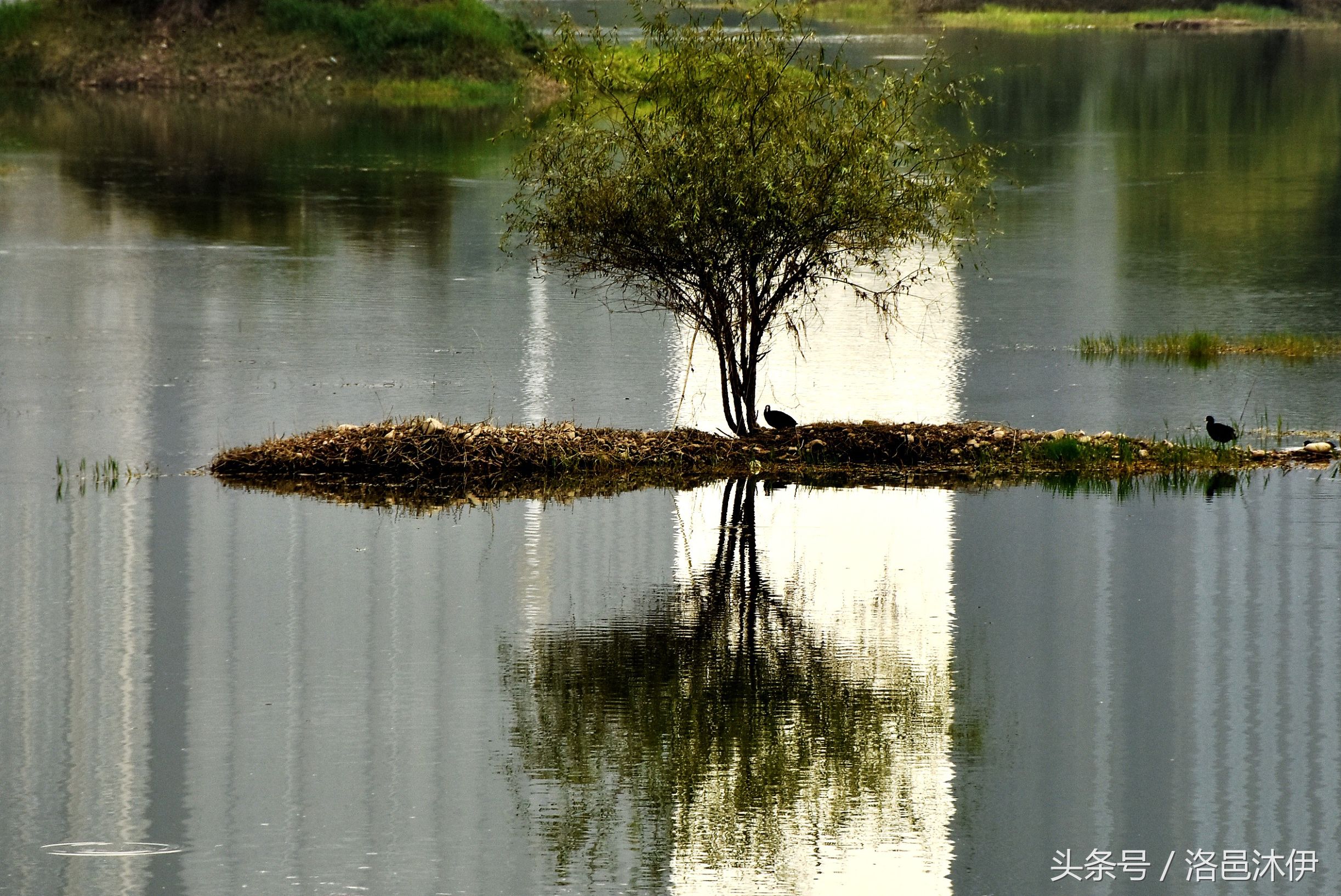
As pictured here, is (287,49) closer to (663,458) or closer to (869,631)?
(663,458)

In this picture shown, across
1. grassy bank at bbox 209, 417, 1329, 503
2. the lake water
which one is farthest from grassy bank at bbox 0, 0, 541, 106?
grassy bank at bbox 209, 417, 1329, 503

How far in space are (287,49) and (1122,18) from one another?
65.7 meters

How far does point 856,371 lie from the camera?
22500 mm

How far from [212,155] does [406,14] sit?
23805 mm

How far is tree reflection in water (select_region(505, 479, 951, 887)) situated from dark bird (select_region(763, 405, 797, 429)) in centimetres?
447

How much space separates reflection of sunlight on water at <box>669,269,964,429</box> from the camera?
65.6 feet

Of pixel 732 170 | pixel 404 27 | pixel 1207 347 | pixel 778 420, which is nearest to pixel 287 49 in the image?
pixel 404 27

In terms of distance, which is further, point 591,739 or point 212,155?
point 212,155

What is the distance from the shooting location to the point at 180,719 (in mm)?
10836

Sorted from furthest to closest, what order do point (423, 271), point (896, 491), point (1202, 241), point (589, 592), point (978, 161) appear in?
point (1202, 241) → point (423, 271) → point (978, 161) → point (896, 491) → point (589, 592)

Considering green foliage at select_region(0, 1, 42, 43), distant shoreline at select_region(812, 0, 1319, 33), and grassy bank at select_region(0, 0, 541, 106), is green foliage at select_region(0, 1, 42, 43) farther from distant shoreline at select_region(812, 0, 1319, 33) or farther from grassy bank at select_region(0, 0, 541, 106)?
distant shoreline at select_region(812, 0, 1319, 33)

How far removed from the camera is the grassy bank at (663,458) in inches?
650

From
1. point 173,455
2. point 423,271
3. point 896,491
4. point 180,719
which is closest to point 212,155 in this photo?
point 423,271

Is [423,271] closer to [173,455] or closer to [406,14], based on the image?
[173,455]
